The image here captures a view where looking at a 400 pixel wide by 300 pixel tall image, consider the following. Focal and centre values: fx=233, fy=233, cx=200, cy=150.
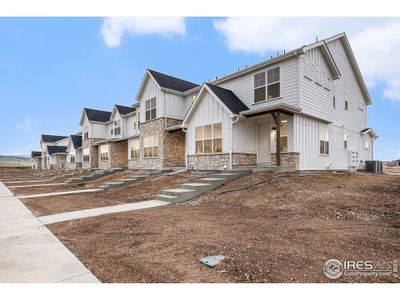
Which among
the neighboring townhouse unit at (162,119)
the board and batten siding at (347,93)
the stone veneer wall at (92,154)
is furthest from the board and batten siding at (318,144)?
the stone veneer wall at (92,154)

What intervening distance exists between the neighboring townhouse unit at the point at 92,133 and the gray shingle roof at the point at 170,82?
53.1ft

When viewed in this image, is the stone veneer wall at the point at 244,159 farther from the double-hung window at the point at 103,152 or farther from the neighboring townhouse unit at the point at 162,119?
the double-hung window at the point at 103,152

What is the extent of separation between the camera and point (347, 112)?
18578 mm

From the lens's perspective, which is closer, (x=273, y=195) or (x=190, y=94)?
(x=273, y=195)

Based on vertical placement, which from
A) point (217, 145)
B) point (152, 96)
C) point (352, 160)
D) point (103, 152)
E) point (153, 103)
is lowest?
point (352, 160)

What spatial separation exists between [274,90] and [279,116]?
2.80 meters

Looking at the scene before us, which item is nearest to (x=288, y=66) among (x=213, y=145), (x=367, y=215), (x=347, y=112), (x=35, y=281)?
(x=213, y=145)

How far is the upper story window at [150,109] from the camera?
69.8 ft

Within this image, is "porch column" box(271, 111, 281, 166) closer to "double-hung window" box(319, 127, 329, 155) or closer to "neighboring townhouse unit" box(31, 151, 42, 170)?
"double-hung window" box(319, 127, 329, 155)

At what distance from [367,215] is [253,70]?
11308mm

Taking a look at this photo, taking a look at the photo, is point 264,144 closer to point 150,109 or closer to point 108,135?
point 150,109

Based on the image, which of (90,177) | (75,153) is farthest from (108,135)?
(90,177)

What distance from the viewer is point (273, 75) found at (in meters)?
14.6
